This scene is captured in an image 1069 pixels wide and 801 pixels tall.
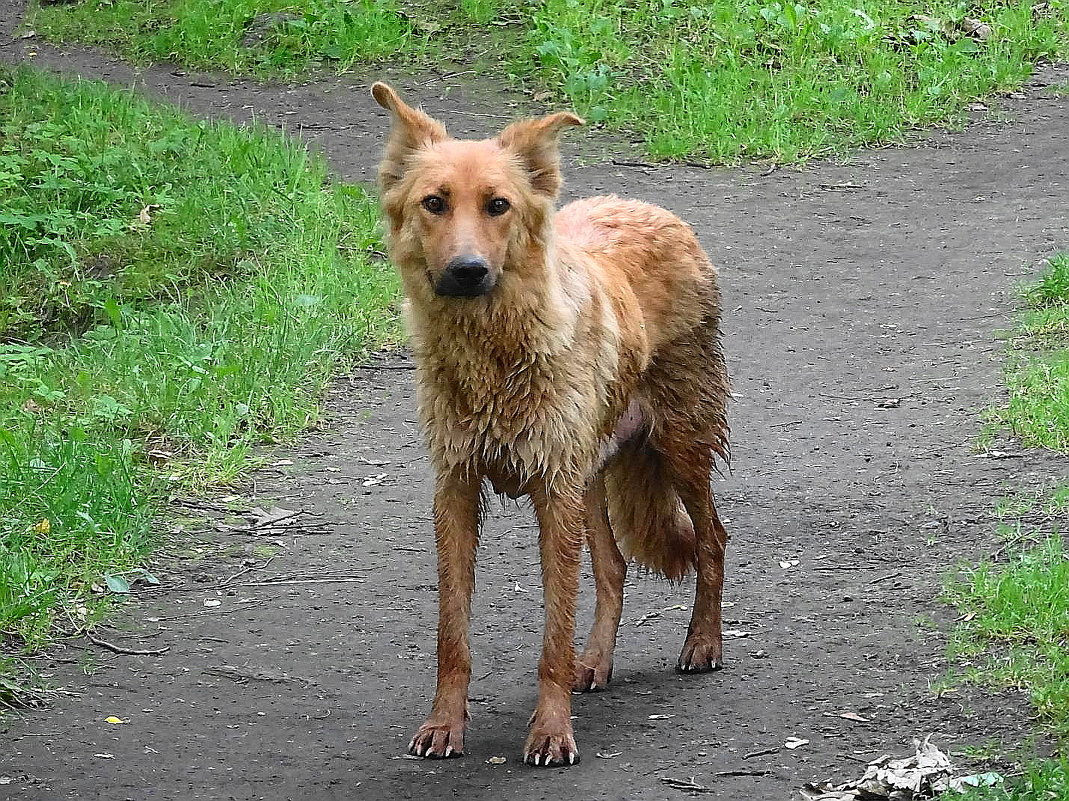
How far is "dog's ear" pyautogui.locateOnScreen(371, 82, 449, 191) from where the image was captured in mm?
4680

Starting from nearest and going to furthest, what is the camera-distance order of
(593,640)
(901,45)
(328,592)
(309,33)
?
(593,640) → (328,592) → (901,45) → (309,33)

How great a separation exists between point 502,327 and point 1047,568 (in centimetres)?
229

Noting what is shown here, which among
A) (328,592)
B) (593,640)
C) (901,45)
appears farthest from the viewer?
(901,45)

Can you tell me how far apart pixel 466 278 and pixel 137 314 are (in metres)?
5.09

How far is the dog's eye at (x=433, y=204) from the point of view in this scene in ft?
14.8

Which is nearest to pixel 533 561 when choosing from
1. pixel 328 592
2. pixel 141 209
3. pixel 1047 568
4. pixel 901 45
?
pixel 328 592

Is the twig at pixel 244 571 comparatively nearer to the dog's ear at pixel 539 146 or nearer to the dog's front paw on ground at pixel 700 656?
the dog's front paw on ground at pixel 700 656

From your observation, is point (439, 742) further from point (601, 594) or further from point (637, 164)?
point (637, 164)

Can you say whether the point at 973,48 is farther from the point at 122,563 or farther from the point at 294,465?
the point at 122,563

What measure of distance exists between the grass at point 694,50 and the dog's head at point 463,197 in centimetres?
735

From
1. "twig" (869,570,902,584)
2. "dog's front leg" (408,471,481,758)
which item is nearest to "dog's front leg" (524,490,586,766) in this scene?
"dog's front leg" (408,471,481,758)

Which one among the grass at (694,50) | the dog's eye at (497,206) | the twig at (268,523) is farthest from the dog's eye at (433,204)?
the grass at (694,50)

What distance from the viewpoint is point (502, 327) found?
463 cm

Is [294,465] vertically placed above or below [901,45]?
below
